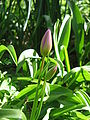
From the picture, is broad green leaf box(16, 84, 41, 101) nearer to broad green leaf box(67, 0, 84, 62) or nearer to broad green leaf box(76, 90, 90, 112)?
broad green leaf box(76, 90, 90, 112)

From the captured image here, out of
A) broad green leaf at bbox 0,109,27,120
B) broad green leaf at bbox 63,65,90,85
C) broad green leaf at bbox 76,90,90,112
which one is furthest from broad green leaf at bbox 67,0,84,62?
broad green leaf at bbox 0,109,27,120

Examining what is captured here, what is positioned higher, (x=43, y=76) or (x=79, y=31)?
(x=79, y=31)

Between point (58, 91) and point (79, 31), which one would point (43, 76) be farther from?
point (79, 31)

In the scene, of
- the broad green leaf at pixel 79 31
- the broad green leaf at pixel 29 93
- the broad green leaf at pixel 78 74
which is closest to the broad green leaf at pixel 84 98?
the broad green leaf at pixel 78 74

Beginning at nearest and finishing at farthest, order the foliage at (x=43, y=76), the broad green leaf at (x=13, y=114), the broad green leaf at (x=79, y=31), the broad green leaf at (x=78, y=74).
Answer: the broad green leaf at (x=13, y=114) < the foliage at (x=43, y=76) < the broad green leaf at (x=78, y=74) < the broad green leaf at (x=79, y=31)

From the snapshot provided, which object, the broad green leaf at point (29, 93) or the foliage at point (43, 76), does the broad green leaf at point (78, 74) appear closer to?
the foliage at point (43, 76)

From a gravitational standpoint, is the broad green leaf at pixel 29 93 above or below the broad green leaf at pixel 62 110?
above

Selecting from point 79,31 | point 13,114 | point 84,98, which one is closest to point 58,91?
point 84,98

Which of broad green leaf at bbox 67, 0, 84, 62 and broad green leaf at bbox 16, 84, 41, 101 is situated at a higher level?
broad green leaf at bbox 67, 0, 84, 62
